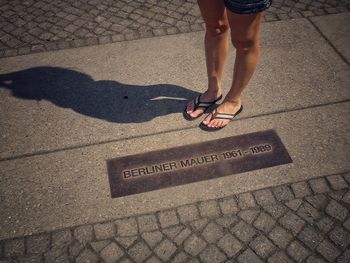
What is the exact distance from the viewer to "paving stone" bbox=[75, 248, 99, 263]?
2.15m

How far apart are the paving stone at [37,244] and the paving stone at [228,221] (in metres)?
1.34

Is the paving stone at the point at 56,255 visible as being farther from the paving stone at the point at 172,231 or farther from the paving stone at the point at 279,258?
the paving stone at the point at 279,258

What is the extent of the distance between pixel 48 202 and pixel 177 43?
8.17 feet

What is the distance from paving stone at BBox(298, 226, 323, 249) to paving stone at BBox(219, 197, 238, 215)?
1.70 ft

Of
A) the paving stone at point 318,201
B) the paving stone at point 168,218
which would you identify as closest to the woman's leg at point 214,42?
the paving stone at point 168,218

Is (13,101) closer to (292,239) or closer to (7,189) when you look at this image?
(7,189)

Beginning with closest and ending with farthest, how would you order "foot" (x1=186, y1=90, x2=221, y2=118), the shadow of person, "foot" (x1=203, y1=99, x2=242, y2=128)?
"foot" (x1=203, y1=99, x2=242, y2=128) → "foot" (x1=186, y1=90, x2=221, y2=118) → the shadow of person

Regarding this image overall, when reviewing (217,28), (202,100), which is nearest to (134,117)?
(202,100)

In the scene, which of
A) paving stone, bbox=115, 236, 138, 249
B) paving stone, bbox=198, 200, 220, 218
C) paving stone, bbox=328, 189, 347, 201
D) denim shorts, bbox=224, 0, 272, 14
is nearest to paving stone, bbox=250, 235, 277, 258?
paving stone, bbox=198, 200, 220, 218

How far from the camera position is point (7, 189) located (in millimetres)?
2535

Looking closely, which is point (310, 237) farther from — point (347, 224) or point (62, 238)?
point (62, 238)

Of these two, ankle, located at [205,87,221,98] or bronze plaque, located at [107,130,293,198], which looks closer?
bronze plaque, located at [107,130,293,198]

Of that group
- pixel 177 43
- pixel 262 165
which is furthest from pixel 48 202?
pixel 177 43

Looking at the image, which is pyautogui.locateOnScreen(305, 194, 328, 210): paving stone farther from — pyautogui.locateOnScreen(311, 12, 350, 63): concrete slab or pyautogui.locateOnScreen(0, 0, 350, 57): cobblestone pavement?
pyautogui.locateOnScreen(0, 0, 350, 57): cobblestone pavement
